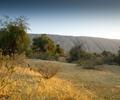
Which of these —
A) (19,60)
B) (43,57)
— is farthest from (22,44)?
(19,60)

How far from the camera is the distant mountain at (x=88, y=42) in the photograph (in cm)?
12546

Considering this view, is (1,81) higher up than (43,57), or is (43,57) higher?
(1,81)

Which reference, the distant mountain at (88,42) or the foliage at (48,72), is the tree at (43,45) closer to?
the foliage at (48,72)

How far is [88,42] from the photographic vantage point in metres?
136

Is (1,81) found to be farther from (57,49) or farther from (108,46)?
(108,46)

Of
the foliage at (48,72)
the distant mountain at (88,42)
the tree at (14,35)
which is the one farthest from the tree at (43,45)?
the distant mountain at (88,42)

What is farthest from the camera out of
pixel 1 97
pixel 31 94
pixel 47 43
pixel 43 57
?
pixel 47 43

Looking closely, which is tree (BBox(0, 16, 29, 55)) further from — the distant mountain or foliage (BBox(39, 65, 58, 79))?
the distant mountain

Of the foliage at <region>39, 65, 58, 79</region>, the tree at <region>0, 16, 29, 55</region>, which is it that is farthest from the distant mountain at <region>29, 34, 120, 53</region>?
the foliage at <region>39, 65, 58, 79</region>

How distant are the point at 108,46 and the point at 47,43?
237ft

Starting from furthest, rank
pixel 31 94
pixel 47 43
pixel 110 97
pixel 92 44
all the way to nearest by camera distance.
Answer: pixel 92 44
pixel 47 43
pixel 110 97
pixel 31 94

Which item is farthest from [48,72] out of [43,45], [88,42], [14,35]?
[88,42]

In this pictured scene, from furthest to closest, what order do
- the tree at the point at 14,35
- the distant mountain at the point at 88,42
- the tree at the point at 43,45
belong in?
the distant mountain at the point at 88,42
the tree at the point at 43,45
the tree at the point at 14,35

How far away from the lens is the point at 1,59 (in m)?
11.6
